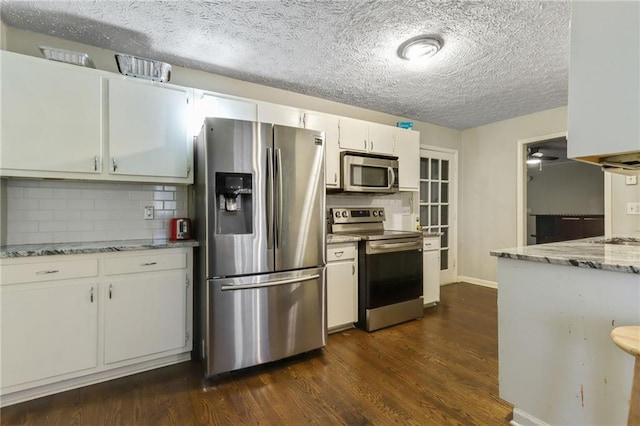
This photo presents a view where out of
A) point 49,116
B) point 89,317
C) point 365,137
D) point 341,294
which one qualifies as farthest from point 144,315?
point 365,137

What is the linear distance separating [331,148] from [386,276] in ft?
4.63

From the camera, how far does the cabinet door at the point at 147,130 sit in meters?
2.18

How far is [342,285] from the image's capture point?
2.86 metres

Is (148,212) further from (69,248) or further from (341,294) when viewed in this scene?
(341,294)

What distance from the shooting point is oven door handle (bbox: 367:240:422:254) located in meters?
2.91

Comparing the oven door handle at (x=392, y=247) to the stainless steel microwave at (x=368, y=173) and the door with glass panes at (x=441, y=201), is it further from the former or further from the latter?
the door with glass panes at (x=441, y=201)

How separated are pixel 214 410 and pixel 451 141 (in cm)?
461

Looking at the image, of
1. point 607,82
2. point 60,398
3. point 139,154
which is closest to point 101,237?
point 139,154

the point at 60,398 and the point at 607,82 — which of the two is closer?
the point at 607,82

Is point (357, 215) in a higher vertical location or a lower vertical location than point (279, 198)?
lower

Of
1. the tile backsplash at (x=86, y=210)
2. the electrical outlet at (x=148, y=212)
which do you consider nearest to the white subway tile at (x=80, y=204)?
the tile backsplash at (x=86, y=210)

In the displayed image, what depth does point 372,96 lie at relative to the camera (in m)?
3.45

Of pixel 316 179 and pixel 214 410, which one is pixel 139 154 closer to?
pixel 316 179

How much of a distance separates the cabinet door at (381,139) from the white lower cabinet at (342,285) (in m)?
1.23
